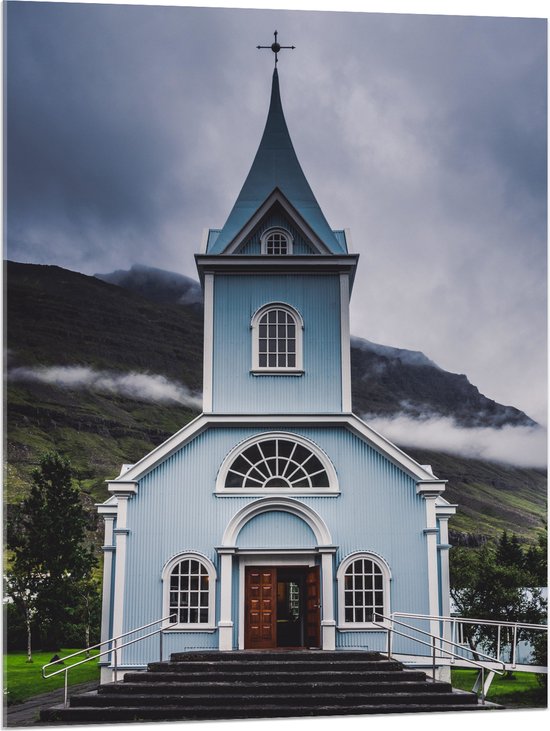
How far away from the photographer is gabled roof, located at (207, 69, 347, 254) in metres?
16.0

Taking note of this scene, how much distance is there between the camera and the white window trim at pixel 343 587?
46.2 feet

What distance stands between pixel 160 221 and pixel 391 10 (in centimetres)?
1004

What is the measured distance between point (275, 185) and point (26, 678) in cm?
992

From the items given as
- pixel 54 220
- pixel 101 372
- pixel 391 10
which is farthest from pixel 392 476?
pixel 101 372

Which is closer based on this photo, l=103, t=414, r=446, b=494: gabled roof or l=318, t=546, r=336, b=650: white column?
l=318, t=546, r=336, b=650: white column

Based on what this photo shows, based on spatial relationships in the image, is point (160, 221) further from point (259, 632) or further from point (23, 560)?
point (259, 632)

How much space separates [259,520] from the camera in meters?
14.5

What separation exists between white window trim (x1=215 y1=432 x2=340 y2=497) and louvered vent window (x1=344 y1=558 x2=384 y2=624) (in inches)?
51.7

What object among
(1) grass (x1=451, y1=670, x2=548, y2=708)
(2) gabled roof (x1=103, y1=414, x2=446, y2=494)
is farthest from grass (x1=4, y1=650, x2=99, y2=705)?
(1) grass (x1=451, y1=670, x2=548, y2=708)

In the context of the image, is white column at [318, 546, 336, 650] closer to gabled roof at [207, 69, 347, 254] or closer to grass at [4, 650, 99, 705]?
grass at [4, 650, 99, 705]

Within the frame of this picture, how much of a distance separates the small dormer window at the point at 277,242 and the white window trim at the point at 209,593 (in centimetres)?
570

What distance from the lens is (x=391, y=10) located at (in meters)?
13.6

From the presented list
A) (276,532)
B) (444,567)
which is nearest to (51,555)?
(276,532)

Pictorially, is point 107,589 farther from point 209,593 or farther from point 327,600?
point 327,600
